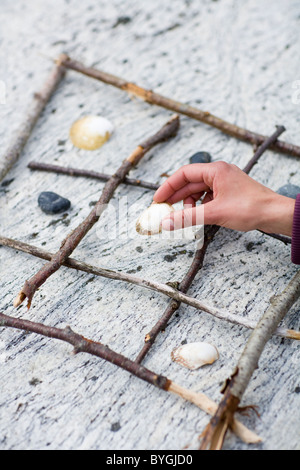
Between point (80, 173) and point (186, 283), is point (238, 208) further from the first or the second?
point (80, 173)

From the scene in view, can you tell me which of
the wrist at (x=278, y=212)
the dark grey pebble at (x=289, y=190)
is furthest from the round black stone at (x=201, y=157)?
the wrist at (x=278, y=212)

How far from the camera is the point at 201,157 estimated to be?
1.72m

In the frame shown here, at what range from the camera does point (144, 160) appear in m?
1.82

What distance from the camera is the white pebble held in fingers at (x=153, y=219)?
4.44ft

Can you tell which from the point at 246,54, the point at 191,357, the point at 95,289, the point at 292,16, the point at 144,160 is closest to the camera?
the point at 191,357

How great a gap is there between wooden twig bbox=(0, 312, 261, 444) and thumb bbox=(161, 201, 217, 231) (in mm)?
389

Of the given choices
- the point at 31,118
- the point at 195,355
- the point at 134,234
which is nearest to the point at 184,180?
the point at 134,234

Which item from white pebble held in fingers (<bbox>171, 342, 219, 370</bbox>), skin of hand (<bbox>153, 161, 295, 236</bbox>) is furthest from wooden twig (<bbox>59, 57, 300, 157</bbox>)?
white pebble held in fingers (<bbox>171, 342, 219, 370</bbox>)

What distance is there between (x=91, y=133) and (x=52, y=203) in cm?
43

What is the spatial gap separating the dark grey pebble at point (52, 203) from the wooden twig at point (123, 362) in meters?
0.50

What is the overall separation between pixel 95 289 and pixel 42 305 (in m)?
0.17

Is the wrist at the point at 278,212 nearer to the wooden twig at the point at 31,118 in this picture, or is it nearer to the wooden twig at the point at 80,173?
the wooden twig at the point at 80,173
